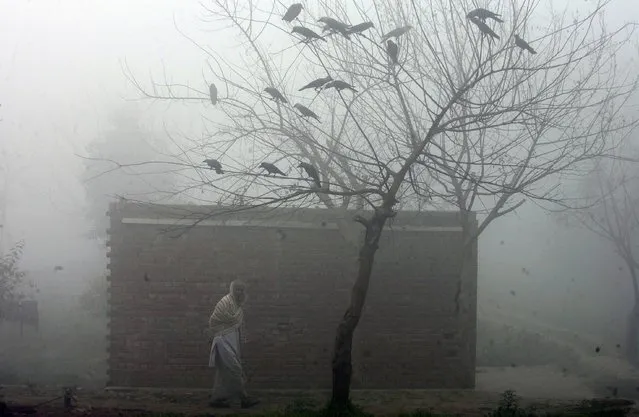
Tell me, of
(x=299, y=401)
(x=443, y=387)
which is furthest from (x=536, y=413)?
(x=299, y=401)

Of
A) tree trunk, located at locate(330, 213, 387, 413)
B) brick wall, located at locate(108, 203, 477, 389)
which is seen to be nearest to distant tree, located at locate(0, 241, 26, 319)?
brick wall, located at locate(108, 203, 477, 389)

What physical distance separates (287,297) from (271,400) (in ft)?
5.35

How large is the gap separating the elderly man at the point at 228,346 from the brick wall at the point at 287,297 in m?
1.44

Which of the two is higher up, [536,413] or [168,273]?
[168,273]

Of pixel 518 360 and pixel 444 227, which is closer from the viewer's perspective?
pixel 444 227

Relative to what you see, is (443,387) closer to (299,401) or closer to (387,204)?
(299,401)

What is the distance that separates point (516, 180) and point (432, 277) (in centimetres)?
198

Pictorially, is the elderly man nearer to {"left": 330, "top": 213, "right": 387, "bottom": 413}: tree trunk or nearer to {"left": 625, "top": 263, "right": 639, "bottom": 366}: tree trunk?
{"left": 330, "top": 213, "right": 387, "bottom": 413}: tree trunk

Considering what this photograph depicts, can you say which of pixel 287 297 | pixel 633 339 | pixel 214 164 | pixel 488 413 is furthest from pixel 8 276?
pixel 633 339


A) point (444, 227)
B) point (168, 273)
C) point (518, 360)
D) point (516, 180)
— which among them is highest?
point (516, 180)

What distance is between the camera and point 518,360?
16.4 meters

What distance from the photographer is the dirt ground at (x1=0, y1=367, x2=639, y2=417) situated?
9164mm

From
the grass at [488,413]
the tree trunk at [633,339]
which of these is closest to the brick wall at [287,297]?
the grass at [488,413]

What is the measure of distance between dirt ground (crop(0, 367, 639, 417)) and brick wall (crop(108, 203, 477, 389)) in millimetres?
360
